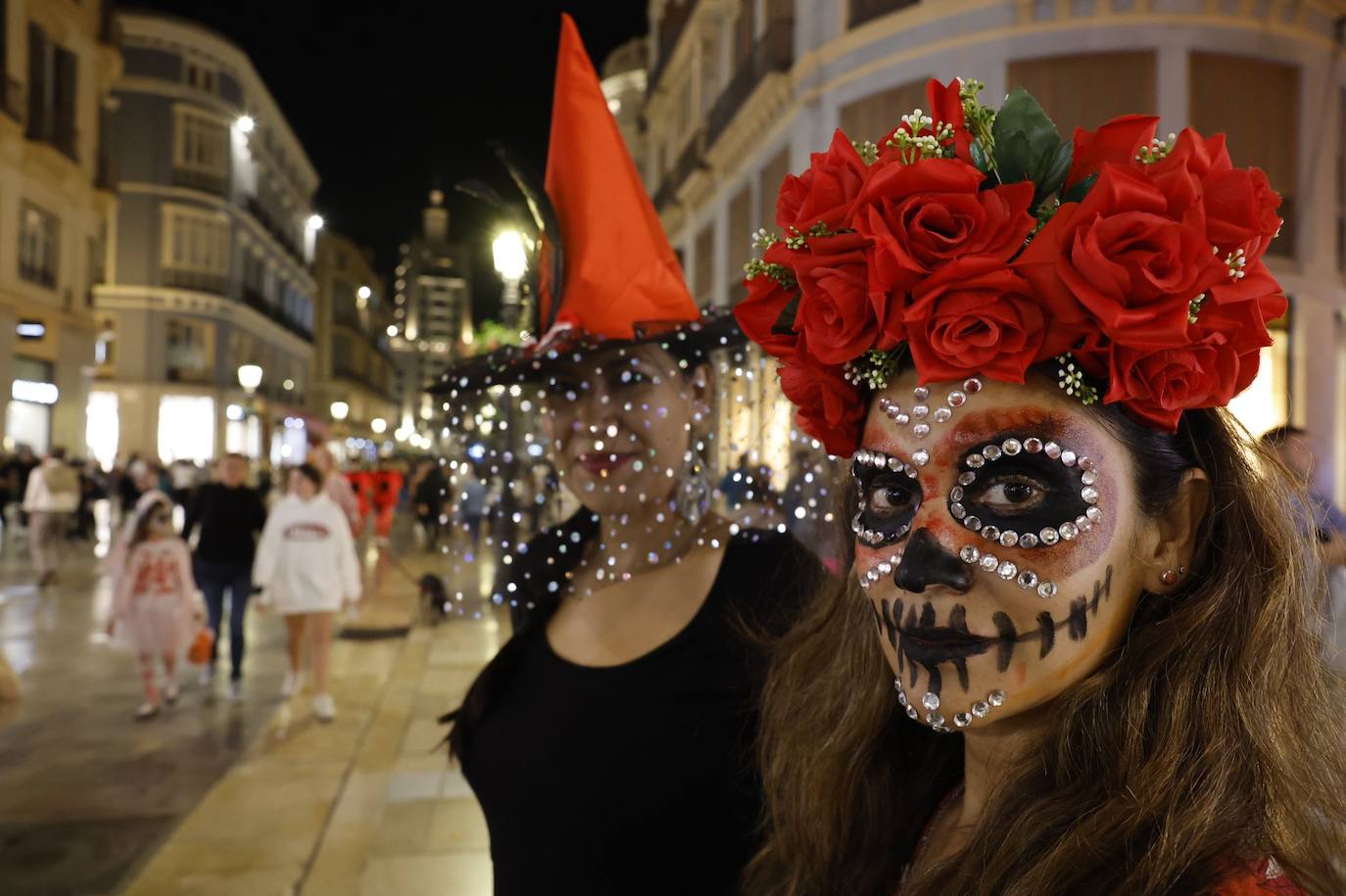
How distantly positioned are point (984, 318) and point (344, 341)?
6295 cm

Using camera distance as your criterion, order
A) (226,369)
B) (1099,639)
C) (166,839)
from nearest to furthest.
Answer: (1099,639) < (166,839) < (226,369)

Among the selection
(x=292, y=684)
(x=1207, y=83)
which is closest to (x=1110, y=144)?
(x=292, y=684)

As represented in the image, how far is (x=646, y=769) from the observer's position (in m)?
1.69

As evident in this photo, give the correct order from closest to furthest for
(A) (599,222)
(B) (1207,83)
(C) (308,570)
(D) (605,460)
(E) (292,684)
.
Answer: (D) (605,460) < (A) (599,222) < (C) (308,570) < (E) (292,684) < (B) (1207,83)

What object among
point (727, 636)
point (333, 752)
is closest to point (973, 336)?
point (727, 636)

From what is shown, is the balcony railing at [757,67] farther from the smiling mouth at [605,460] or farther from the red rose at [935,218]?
the red rose at [935,218]

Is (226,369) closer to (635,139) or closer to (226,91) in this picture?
(226,91)

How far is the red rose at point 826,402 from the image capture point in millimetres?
1176

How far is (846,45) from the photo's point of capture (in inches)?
472

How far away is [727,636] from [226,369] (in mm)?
35861

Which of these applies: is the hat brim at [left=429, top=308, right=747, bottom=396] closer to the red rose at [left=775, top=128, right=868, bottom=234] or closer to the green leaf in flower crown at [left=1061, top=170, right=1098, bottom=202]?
the red rose at [left=775, top=128, right=868, bottom=234]

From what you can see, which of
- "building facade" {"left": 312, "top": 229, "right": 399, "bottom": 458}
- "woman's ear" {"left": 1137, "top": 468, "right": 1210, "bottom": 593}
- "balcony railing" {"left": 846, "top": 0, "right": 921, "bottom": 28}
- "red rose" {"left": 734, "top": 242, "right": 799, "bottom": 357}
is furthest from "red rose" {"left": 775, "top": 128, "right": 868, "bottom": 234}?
"building facade" {"left": 312, "top": 229, "right": 399, "bottom": 458}

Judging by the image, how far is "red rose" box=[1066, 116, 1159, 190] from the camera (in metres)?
1.03

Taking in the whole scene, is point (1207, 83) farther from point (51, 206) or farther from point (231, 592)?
point (51, 206)
